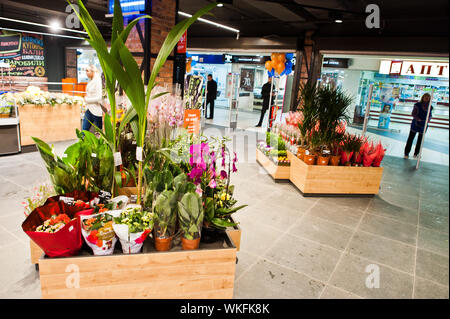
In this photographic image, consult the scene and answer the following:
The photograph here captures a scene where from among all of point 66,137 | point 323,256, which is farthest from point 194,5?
point 323,256

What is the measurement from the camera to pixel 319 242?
3.14 meters

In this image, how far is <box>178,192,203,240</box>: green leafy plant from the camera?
1.67 metres

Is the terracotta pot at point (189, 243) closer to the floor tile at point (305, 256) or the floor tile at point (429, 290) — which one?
the floor tile at point (305, 256)

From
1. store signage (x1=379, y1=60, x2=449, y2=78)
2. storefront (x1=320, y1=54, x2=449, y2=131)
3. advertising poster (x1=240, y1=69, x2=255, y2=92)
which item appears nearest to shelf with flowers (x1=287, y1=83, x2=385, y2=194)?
store signage (x1=379, y1=60, x2=449, y2=78)

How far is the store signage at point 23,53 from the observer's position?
40.5ft

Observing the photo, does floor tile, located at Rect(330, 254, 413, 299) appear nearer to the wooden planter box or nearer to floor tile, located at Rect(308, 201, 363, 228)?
floor tile, located at Rect(308, 201, 363, 228)

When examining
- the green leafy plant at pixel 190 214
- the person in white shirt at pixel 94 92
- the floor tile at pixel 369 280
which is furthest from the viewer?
the person in white shirt at pixel 94 92

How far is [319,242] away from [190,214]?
1.93 m

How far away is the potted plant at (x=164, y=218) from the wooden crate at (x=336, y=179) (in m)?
3.00

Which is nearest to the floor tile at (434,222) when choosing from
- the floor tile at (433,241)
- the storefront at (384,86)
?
the floor tile at (433,241)

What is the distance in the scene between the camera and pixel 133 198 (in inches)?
90.4

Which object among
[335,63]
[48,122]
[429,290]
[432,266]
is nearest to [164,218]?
[429,290]

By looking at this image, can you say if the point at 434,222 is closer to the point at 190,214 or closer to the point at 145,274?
the point at 190,214

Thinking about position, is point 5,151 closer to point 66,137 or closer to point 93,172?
point 66,137
